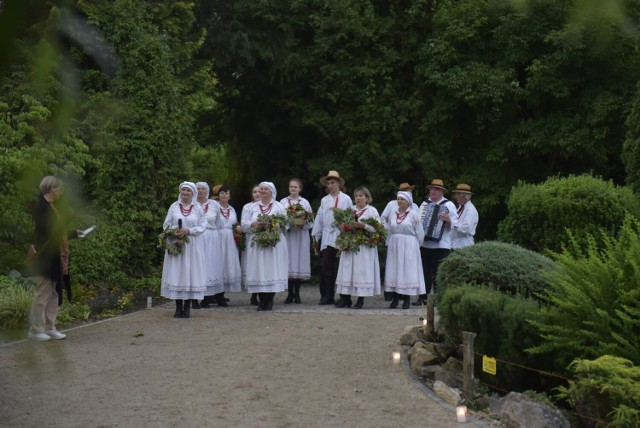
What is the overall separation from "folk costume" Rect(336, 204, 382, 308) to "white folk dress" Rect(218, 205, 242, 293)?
207 centimetres

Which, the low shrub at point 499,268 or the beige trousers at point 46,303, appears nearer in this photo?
the low shrub at point 499,268

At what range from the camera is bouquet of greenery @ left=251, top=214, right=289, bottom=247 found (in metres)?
15.3

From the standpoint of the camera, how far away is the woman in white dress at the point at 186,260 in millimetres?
14117

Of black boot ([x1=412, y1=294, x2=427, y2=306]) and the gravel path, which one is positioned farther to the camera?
black boot ([x1=412, y1=294, x2=427, y2=306])

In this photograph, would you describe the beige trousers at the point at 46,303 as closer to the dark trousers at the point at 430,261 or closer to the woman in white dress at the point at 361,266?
the woman in white dress at the point at 361,266

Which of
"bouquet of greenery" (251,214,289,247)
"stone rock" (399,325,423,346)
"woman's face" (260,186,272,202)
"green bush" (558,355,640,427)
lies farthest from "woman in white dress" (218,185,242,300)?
"green bush" (558,355,640,427)

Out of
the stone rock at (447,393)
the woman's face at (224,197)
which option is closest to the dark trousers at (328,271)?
the woman's face at (224,197)

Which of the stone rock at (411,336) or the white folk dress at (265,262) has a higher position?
the white folk dress at (265,262)

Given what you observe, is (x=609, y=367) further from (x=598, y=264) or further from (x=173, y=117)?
(x=173, y=117)

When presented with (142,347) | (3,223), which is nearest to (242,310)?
(142,347)

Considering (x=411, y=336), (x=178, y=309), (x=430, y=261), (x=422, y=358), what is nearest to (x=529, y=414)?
(x=422, y=358)

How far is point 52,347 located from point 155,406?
6980 millimetres

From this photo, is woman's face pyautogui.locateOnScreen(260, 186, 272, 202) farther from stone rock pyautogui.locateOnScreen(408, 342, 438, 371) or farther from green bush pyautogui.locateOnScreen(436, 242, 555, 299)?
stone rock pyautogui.locateOnScreen(408, 342, 438, 371)

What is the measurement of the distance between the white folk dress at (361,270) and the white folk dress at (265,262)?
1032mm
